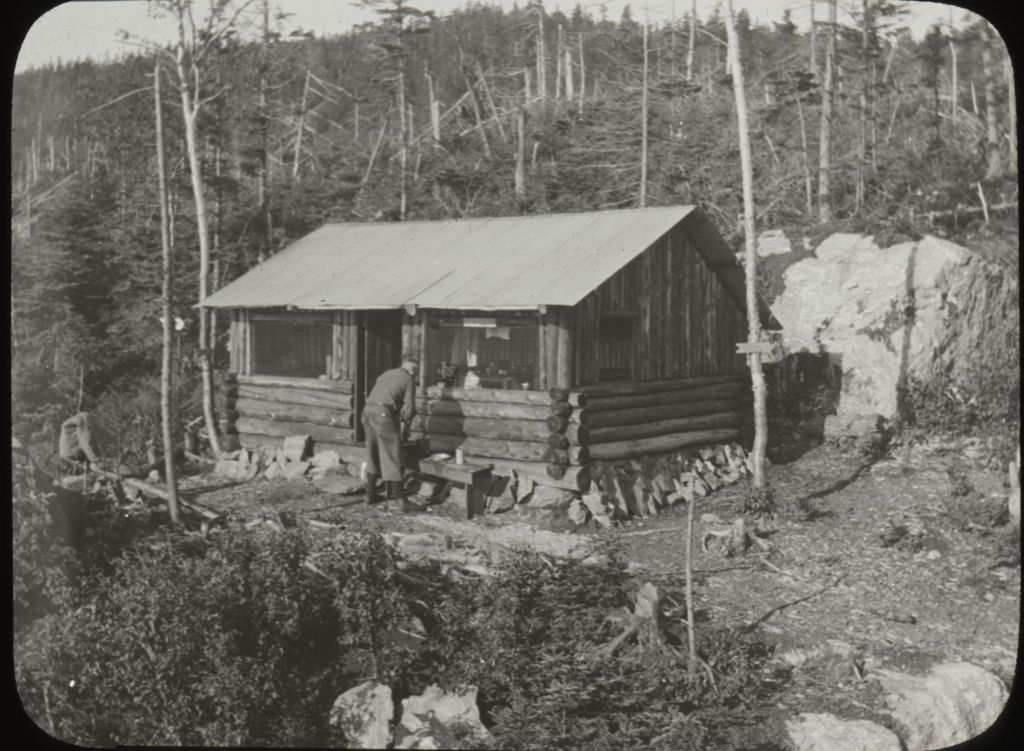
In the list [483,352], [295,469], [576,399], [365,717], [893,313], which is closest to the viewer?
[365,717]

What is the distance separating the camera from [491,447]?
12.8m

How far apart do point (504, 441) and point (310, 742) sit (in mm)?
6346

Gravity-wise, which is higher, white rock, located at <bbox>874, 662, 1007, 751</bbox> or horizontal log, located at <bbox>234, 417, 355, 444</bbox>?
horizontal log, located at <bbox>234, 417, 355, 444</bbox>

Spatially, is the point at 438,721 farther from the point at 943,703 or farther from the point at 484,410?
the point at 484,410

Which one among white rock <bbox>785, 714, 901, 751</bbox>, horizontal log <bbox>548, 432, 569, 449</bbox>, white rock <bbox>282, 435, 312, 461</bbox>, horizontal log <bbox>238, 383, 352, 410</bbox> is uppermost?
horizontal log <bbox>238, 383, 352, 410</bbox>

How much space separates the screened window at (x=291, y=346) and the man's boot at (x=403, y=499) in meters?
3.79

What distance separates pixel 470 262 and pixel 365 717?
318 inches

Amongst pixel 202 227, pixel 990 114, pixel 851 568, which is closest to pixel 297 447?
pixel 202 227

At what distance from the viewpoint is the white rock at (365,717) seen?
6.81 m

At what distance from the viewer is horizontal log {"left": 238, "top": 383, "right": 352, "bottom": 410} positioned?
1395cm

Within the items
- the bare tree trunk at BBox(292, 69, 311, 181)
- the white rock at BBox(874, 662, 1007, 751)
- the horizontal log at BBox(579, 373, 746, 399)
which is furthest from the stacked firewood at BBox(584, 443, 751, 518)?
the bare tree trunk at BBox(292, 69, 311, 181)

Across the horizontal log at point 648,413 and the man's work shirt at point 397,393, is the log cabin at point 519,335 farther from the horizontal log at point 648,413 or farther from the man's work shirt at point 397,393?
the man's work shirt at point 397,393

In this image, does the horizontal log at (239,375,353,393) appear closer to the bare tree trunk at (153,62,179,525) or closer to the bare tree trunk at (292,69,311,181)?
the bare tree trunk at (153,62,179,525)

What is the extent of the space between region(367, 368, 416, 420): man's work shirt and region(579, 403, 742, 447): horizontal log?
7.72 ft
